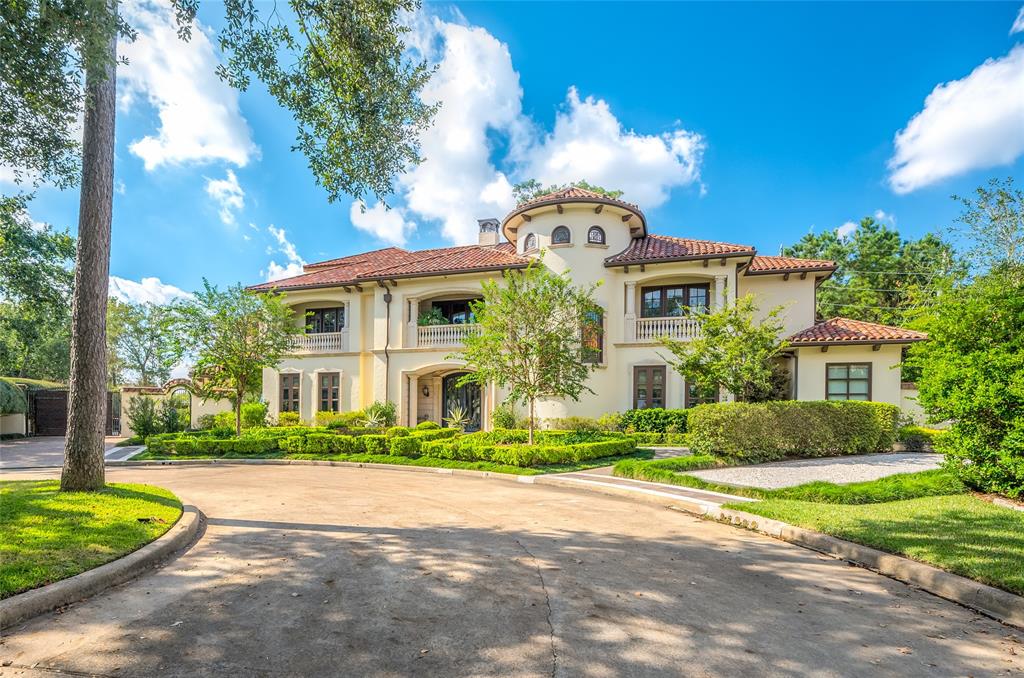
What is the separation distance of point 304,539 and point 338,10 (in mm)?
7403

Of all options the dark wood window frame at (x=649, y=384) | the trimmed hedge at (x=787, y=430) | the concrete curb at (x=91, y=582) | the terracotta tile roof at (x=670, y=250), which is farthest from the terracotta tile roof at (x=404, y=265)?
the concrete curb at (x=91, y=582)

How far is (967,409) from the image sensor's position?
811cm

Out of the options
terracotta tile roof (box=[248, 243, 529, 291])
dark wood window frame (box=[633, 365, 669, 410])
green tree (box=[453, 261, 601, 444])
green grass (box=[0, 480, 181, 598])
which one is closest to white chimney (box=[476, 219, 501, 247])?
terracotta tile roof (box=[248, 243, 529, 291])

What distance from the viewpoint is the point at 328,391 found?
23.7m

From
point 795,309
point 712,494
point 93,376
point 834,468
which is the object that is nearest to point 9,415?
point 93,376

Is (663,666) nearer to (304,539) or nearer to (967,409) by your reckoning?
(304,539)

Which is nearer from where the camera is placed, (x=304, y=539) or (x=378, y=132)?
(x=304, y=539)

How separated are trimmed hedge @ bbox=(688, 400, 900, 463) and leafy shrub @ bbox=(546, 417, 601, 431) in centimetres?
581

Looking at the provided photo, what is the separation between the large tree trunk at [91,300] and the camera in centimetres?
735

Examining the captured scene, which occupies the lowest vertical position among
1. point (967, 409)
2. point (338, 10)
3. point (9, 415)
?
point (9, 415)

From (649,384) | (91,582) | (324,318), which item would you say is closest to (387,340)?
(324,318)

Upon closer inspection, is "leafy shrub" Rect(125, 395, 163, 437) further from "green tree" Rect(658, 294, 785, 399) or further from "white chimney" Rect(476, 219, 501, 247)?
"green tree" Rect(658, 294, 785, 399)

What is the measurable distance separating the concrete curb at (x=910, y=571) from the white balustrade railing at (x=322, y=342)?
20.2 metres

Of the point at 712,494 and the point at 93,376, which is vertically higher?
the point at 93,376
